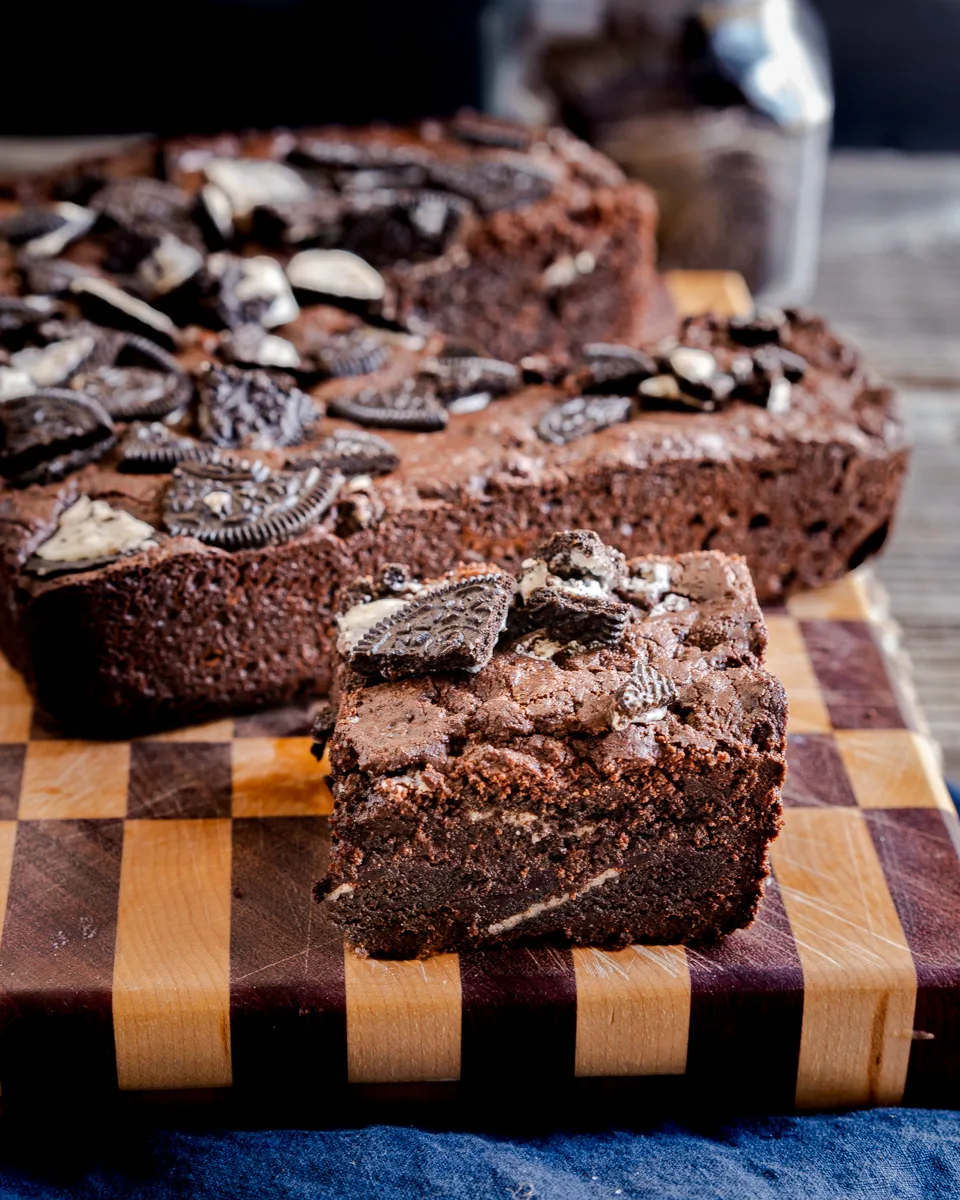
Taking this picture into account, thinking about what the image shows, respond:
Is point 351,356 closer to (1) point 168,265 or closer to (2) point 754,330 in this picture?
(1) point 168,265

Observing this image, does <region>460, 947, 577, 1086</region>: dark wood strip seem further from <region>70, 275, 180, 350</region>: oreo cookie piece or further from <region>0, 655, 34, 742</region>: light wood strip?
<region>70, 275, 180, 350</region>: oreo cookie piece

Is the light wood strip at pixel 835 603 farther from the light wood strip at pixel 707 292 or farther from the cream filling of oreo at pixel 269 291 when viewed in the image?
the cream filling of oreo at pixel 269 291

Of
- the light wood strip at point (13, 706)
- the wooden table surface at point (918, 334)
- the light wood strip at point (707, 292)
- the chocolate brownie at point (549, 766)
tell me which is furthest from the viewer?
the light wood strip at point (707, 292)

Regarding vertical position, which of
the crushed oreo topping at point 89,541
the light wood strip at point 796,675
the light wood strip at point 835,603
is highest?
the crushed oreo topping at point 89,541

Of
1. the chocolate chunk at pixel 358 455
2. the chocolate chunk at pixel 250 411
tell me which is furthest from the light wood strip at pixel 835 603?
the chocolate chunk at pixel 250 411

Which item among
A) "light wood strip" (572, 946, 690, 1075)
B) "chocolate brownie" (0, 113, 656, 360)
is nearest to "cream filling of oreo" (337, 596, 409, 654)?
"light wood strip" (572, 946, 690, 1075)

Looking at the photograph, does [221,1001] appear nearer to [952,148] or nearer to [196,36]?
[196,36]

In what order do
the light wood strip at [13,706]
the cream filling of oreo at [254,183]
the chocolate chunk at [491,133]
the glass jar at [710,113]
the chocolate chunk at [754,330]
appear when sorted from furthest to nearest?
1. the glass jar at [710,113]
2. the chocolate chunk at [491,133]
3. the cream filling of oreo at [254,183]
4. the chocolate chunk at [754,330]
5. the light wood strip at [13,706]
